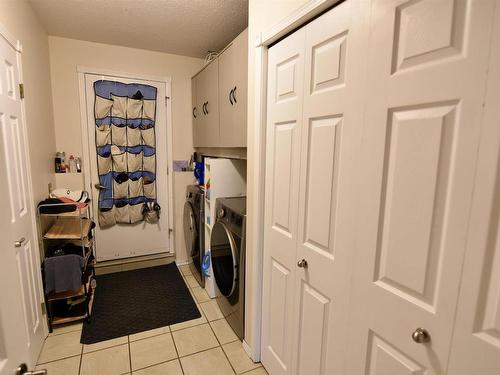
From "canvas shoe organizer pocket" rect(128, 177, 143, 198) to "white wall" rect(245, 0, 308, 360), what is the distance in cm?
180

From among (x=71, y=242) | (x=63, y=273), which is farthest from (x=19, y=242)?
(x=71, y=242)

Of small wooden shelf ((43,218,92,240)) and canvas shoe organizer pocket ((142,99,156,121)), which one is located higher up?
canvas shoe organizer pocket ((142,99,156,121))

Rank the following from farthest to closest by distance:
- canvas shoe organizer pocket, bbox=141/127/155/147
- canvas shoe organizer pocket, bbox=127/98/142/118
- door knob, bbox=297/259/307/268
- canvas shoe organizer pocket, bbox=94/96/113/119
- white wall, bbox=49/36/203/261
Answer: canvas shoe organizer pocket, bbox=141/127/155/147
canvas shoe organizer pocket, bbox=127/98/142/118
canvas shoe organizer pocket, bbox=94/96/113/119
white wall, bbox=49/36/203/261
door knob, bbox=297/259/307/268

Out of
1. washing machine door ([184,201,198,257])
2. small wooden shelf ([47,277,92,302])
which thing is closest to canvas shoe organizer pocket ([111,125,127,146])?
washing machine door ([184,201,198,257])

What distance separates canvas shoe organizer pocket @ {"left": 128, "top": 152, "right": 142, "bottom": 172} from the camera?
3027 millimetres

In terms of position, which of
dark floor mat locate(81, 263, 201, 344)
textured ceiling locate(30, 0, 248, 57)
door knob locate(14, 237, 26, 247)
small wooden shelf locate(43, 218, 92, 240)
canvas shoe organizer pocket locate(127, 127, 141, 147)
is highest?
textured ceiling locate(30, 0, 248, 57)

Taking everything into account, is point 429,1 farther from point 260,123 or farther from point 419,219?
point 260,123

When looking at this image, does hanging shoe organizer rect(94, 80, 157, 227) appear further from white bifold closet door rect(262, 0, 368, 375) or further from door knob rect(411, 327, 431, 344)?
door knob rect(411, 327, 431, 344)

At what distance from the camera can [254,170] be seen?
1.70 m

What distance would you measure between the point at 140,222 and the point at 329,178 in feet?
8.80

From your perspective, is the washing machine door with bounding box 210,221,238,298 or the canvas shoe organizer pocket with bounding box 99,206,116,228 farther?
the canvas shoe organizer pocket with bounding box 99,206,116,228

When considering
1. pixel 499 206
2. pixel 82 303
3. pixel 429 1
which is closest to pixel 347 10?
pixel 429 1

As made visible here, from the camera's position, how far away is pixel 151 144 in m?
3.11

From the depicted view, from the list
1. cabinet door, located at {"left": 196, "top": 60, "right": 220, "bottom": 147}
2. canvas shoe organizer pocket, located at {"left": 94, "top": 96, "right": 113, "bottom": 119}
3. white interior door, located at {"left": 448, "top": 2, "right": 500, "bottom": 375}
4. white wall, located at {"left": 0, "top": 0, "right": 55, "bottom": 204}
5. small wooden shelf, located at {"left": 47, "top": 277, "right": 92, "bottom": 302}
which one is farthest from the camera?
canvas shoe organizer pocket, located at {"left": 94, "top": 96, "right": 113, "bottom": 119}
